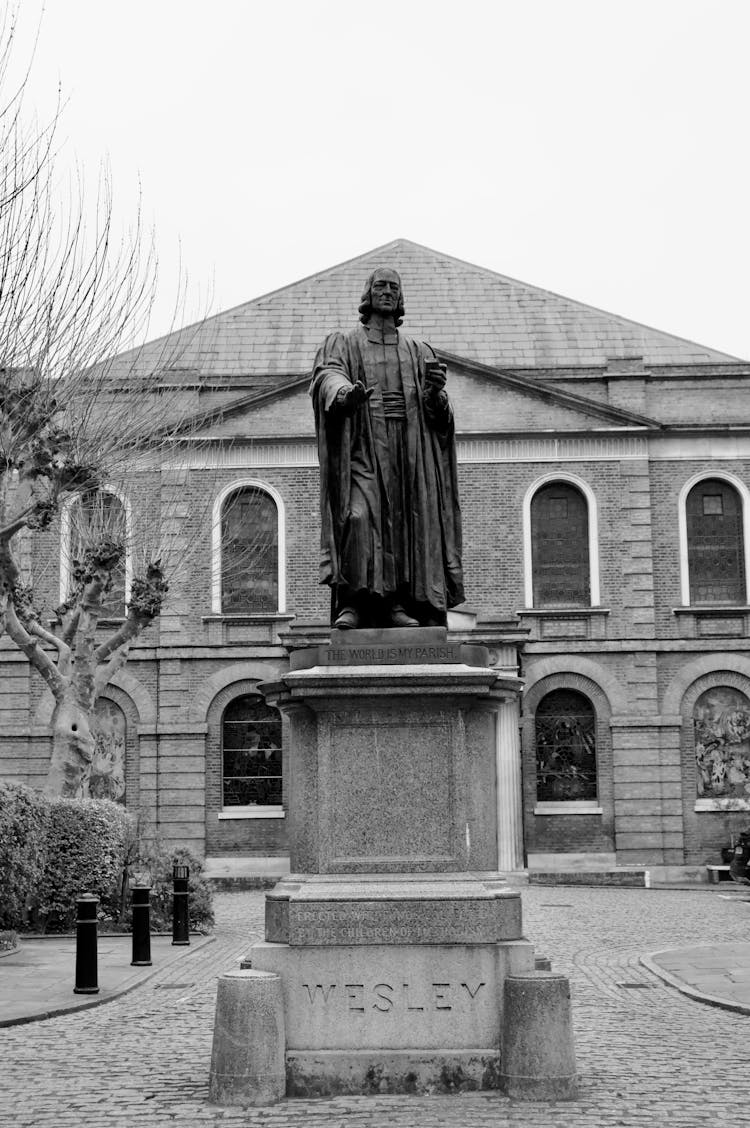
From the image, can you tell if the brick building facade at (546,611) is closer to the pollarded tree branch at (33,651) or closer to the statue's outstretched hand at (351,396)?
the pollarded tree branch at (33,651)

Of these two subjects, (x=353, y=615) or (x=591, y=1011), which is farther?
(x=591, y=1011)

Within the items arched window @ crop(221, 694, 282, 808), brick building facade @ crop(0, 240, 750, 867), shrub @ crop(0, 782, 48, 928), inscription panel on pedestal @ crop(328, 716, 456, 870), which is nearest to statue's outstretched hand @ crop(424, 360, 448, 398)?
inscription panel on pedestal @ crop(328, 716, 456, 870)

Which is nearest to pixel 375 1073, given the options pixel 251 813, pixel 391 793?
pixel 391 793

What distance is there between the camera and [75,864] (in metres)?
17.8

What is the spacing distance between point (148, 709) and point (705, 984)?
18.3 meters

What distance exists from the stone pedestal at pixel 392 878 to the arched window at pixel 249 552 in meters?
21.7

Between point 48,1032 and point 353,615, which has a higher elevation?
point 353,615

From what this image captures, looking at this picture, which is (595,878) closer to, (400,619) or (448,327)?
(448,327)

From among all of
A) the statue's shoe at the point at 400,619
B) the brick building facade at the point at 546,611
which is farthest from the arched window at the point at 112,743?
the statue's shoe at the point at 400,619

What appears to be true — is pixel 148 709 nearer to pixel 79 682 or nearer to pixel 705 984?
pixel 79 682

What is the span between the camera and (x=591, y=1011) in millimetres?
11133

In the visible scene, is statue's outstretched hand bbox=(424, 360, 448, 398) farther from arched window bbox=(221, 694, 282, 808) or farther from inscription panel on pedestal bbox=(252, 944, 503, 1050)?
arched window bbox=(221, 694, 282, 808)

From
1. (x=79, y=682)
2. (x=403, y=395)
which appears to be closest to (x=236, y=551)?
(x=79, y=682)

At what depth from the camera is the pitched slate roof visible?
1287 inches
